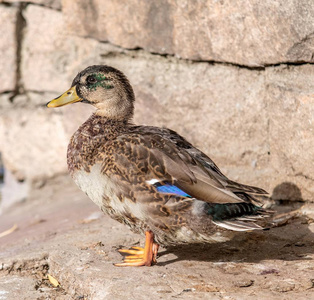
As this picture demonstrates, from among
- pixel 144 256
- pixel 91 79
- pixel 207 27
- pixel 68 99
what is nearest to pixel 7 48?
pixel 68 99

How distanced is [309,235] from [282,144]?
1.85 feet

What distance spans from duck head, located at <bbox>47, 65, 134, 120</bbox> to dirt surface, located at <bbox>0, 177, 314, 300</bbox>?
0.68 m

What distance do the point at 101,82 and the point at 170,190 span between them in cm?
91

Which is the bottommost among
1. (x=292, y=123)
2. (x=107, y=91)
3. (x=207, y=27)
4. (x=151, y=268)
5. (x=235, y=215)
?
(x=151, y=268)

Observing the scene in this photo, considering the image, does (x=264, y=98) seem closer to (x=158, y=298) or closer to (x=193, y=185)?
(x=193, y=185)

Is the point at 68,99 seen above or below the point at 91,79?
below

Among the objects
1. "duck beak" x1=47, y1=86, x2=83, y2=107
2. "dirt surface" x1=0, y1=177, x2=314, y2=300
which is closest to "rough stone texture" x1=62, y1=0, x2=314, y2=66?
"duck beak" x1=47, y1=86, x2=83, y2=107

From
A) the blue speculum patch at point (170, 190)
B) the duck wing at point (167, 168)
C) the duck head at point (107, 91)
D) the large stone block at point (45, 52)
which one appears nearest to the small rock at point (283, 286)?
the duck wing at point (167, 168)

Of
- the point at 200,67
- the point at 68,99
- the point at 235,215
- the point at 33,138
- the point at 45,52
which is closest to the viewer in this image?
the point at 235,215

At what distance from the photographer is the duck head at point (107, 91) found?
3.60 m

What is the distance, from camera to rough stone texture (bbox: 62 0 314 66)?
336 centimetres

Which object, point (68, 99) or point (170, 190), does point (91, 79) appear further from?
point (170, 190)

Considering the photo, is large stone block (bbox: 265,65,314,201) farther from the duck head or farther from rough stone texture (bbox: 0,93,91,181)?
rough stone texture (bbox: 0,93,91,181)

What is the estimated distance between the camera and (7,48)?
492 centimetres
